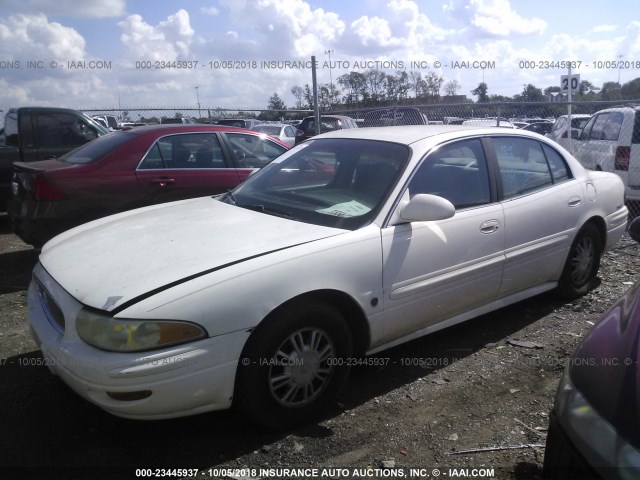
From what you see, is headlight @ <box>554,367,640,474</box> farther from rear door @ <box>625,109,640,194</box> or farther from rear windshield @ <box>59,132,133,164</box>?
rear door @ <box>625,109,640,194</box>

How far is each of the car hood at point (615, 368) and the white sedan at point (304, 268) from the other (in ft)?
3.85

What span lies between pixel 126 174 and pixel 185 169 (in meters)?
0.64

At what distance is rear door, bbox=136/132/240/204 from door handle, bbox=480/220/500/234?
3.22 meters

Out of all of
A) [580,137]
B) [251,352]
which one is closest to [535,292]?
[251,352]

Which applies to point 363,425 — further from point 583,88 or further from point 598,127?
point 583,88

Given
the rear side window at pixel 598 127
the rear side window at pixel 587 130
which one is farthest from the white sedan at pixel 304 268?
the rear side window at pixel 587 130

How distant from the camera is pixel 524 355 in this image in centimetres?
387

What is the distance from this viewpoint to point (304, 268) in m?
2.77

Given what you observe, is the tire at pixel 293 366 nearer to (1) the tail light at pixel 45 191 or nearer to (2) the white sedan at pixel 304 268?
(2) the white sedan at pixel 304 268

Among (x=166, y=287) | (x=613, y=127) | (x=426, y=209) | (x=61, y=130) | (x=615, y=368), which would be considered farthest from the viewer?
(x=613, y=127)

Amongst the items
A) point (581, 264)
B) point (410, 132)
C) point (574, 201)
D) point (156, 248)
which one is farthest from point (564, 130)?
point (156, 248)

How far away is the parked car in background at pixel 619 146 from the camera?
8352mm

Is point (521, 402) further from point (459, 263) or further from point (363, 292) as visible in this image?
point (363, 292)

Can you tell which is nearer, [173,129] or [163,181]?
[163,181]
